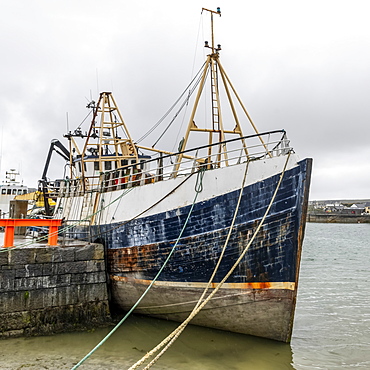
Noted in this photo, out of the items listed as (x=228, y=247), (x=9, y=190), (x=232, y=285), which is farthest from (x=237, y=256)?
(x=9, y=190)

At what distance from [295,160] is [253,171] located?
93 centimetres

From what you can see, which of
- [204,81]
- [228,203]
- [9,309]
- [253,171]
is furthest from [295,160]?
[9,309]

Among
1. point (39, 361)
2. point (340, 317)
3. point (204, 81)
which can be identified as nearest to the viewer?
point (39, 361)

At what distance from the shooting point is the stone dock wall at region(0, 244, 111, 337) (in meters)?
8.49

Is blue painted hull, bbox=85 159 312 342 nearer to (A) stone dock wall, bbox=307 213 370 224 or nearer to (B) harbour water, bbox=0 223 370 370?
(B) harbour water, bbox=0 223 370 370

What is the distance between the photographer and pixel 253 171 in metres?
7.93

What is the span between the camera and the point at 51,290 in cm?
894

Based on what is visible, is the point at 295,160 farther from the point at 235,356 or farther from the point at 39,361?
the point at 39,361

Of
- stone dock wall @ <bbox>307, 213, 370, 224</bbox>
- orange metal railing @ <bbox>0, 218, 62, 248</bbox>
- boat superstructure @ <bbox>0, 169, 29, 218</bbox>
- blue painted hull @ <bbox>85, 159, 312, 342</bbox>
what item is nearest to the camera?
blue painted hull @ <bbox>85, 159, 312, 342</bbox>

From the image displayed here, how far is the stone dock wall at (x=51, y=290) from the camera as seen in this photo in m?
8.49

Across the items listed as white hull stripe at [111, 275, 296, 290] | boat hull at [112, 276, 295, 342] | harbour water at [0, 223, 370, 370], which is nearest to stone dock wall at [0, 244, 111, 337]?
harbour water at [0, 223, 370, 370]

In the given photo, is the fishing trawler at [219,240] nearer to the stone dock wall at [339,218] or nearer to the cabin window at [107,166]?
the cabin window at [107,166]

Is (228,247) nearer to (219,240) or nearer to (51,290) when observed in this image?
(219,240)

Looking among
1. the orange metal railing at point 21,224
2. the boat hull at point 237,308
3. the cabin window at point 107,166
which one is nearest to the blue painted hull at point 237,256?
the boat hull at point 237,308
